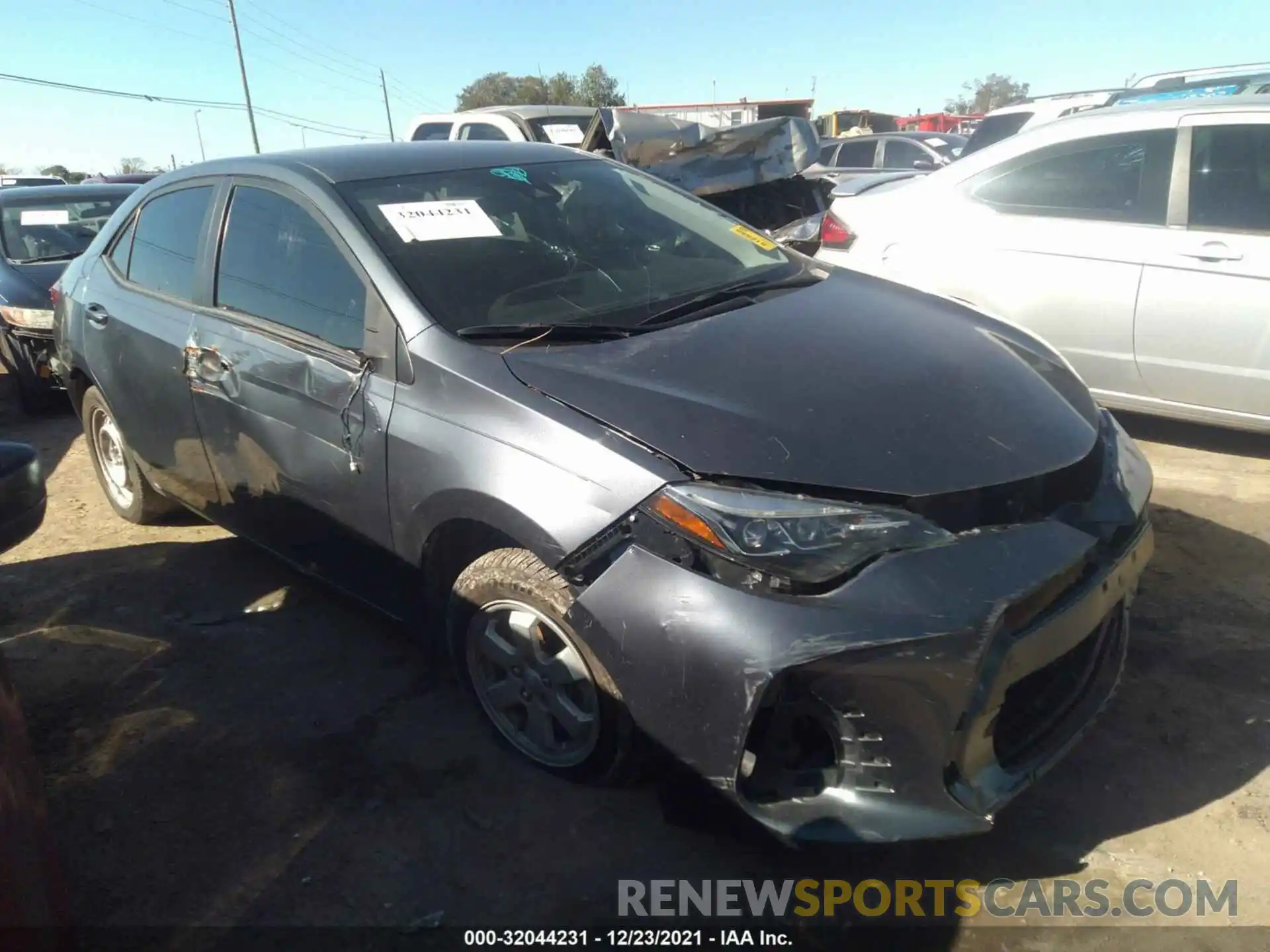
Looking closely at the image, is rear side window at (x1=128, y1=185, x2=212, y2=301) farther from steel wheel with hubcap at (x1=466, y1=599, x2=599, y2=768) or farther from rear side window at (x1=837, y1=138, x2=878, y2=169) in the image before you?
rear side window at (x1=837, y1=138, x2=878, y2=169)

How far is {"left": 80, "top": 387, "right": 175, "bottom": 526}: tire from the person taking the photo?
422 centimetres

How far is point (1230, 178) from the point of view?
4.13 metres

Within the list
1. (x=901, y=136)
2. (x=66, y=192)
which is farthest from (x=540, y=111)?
(x=901, y=136)

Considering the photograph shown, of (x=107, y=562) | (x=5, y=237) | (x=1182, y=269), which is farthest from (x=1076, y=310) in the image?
(x=5, y=237)

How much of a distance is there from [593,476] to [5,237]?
7059 mm

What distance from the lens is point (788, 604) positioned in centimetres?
190

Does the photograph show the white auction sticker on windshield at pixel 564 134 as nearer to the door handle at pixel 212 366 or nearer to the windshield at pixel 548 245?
the windshield at pixel 548 245

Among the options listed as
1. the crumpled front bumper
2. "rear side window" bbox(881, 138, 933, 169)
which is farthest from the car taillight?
"rear side window" bbox(881, 138, 933, 169)

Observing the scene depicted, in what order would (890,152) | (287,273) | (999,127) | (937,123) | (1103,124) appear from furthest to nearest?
(937,123) → (890,152) → (999,127) → (1103,124) → (287,273)

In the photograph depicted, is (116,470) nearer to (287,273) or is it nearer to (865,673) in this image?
(287,273)

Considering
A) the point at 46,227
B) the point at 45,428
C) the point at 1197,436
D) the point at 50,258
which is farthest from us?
the point at 46,227

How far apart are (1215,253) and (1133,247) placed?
325 millimetres

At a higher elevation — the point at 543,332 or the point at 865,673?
the point at 543,332

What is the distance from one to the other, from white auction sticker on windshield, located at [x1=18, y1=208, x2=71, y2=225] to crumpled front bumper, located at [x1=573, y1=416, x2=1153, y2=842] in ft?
23.6
